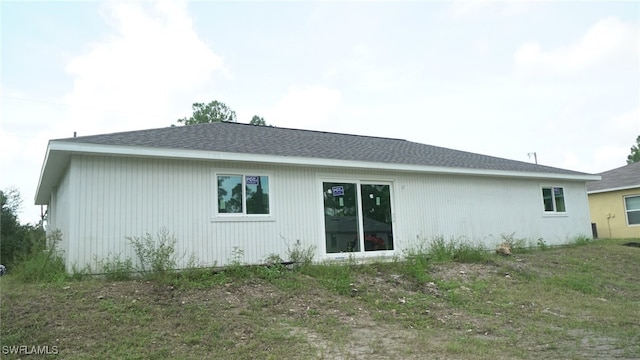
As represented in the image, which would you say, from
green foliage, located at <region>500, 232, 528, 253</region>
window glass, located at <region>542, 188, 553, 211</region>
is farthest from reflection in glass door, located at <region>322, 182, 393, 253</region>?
window glass, located at <region>542, 188, 553, 211</region>

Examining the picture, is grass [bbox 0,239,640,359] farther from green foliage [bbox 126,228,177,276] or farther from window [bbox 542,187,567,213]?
window [bbox 542,187,567,213]

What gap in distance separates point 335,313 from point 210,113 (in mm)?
29559

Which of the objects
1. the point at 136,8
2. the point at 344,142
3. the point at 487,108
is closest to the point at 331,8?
the point at 344,142

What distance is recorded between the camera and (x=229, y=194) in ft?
31.5

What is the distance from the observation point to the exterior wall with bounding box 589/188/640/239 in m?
19.3

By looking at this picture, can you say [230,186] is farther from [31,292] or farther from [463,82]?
[463,82]

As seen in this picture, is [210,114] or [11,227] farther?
[210,114]

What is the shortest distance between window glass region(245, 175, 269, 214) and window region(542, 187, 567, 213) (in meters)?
10.1

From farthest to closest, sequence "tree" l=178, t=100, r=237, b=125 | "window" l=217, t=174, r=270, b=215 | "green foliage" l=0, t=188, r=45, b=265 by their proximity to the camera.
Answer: "tree" l=178, t=100, r=237, b=125 < "green foliage" l=0, t=188, r=45, b=265 < "window" l=217, t=174, r=270, b=215

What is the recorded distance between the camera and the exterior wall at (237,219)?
8.20 meters

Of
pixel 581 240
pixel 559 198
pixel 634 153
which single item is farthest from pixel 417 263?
pixel 634 153

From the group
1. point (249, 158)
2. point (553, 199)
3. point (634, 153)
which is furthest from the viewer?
point (634, 153)

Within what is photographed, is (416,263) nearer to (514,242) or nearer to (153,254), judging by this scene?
(514,242)

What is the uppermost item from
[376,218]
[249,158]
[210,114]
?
[210,114]
